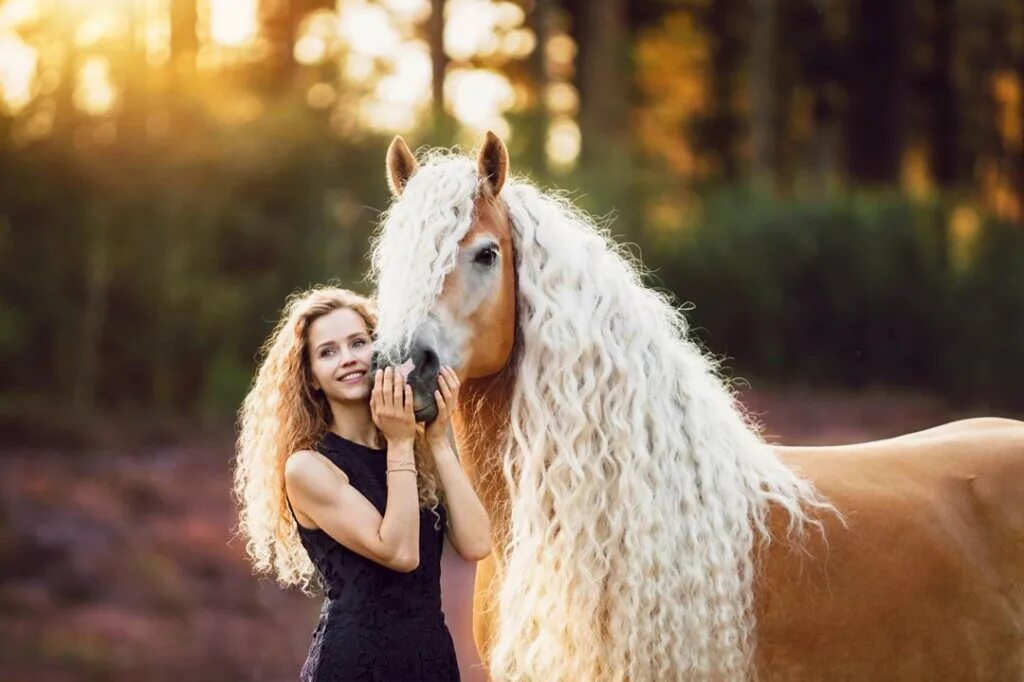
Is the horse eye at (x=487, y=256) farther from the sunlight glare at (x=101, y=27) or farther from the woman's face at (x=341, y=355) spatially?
the sunlight glare at (x=101, y=27)

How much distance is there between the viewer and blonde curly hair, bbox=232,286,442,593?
10.8 feet

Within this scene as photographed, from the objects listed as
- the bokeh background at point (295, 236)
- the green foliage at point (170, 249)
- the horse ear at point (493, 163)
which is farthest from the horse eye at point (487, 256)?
the green foliage at point (170, 249)

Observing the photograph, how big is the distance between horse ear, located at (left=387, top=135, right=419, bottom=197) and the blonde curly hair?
1.12ft

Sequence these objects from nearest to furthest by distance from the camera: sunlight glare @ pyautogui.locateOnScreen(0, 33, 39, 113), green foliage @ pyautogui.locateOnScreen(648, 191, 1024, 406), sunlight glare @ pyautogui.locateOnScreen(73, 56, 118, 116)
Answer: sunlight glare @ pyautogui.locateOnScreen(0, 33, 39, 113) → sunlight glare @ pyautogui.locateOnScreen(73, 56, 118, 116) → green foliage @ pyautogui.locateOnScreen(648, 191, 1024, 406)

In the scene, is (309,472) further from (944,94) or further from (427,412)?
(944,94)

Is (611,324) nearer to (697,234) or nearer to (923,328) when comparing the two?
(697,234)

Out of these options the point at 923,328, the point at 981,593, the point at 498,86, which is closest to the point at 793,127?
the point at 498,86

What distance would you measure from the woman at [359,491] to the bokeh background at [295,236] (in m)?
2.07

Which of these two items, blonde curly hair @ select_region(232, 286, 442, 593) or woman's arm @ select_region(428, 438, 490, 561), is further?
blonde curly hair @ select_region(232, 286, 442, 593)

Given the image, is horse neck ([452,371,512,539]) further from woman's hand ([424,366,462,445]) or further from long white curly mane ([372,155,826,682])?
woman's hand ([424,366,462,445])

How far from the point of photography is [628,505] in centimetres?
319

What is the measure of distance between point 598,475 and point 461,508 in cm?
37

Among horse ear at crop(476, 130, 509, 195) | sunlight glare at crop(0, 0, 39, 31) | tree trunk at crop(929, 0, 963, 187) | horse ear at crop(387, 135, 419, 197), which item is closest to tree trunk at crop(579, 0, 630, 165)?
tree trunk at crop(929, 0, 963, 187)

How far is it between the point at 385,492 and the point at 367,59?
14.4 metres
